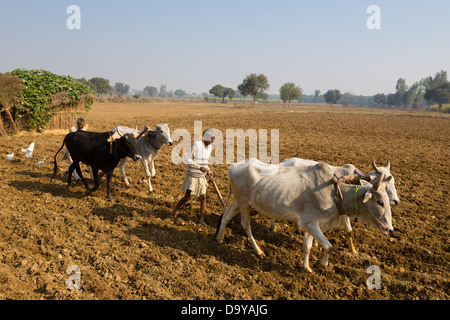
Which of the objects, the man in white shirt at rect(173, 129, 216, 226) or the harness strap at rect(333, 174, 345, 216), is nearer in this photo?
the harness strap at rect(333, 174, 345, 216)

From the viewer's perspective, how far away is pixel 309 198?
4.68 m

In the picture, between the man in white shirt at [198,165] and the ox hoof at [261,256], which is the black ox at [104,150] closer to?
the man in white shirt at [198,165]

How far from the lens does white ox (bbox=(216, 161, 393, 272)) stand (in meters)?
4.41

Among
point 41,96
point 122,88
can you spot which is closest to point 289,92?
point 41,96

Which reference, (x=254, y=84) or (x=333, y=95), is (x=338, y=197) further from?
(x=333, y=95)

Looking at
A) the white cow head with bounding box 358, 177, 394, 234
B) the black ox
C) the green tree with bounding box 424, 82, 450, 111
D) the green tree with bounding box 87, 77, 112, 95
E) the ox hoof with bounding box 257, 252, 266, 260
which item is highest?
the green tree with bounding box 87, 77, 112, 95

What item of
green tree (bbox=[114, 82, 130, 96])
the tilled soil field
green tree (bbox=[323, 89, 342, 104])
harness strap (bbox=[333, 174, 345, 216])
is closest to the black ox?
the tilled soil field

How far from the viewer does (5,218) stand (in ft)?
19.2

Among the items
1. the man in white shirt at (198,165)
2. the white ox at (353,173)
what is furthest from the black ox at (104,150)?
the white ox at (353,173)

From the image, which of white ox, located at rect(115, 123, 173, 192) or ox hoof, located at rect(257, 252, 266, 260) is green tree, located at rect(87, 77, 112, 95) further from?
ox hoof, located at rect(257, 252, 266, 260)

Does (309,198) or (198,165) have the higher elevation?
(198,165)

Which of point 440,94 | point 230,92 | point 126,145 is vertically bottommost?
point 126,145
